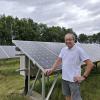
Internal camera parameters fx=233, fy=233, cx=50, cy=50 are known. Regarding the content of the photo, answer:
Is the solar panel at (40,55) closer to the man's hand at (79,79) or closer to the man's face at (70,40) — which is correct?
the man's face at (70,40)

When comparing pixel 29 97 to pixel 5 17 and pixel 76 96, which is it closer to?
pixel 76 96

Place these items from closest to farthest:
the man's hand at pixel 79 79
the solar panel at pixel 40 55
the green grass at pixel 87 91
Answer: the man's hand at pixel 79 79 → the solar panel at pixel 40 55 → the green grass at pixel 87 91

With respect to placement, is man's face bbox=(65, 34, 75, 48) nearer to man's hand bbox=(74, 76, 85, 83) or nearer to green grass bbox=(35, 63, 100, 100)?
man's hand bbox=(74, 76, 85, 83)

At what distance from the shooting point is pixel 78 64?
175 inches

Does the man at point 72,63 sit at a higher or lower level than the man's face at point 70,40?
lower

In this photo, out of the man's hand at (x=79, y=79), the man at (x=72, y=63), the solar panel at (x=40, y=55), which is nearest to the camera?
the man's hand at (x=79, y=79)

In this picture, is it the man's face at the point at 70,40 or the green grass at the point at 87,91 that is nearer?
the man's face at the point at 70,40

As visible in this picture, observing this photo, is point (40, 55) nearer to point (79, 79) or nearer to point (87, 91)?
point (87, 91)

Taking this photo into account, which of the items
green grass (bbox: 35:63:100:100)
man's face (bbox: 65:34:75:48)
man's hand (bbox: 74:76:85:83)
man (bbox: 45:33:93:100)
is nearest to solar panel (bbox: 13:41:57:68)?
green grass (bbox: 35:63:100:100)

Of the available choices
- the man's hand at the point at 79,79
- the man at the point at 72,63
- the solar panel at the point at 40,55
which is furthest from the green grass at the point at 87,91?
the man's hand at the point at 79,79

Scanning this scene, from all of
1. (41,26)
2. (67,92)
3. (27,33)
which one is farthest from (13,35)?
(67,92)

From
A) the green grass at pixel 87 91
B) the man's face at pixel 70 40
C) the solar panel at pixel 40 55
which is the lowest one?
the green grass at pixel 87 91

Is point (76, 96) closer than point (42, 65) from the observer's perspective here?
Yes

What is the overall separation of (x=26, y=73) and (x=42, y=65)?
1.80 metres
